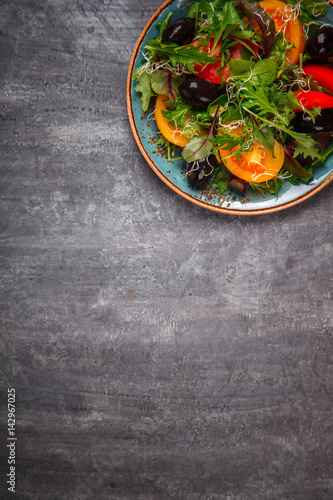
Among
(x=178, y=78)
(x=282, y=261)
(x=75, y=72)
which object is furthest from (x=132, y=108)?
(x=282, y=261)

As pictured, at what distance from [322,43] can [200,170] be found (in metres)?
0.57

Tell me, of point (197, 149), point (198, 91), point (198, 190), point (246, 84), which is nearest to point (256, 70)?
point (246, 84)

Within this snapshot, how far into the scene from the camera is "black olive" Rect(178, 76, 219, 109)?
1167 millimetres

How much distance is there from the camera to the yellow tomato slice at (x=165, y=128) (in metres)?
1.27

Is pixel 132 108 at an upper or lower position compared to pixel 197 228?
upper

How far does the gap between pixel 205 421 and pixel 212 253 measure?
2.45 ft

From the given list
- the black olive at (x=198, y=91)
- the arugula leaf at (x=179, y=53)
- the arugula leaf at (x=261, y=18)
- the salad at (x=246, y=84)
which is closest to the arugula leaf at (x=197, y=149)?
the salad at (x=246, y=84)

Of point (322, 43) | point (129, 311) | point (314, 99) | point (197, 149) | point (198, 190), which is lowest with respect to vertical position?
point (129, 311)

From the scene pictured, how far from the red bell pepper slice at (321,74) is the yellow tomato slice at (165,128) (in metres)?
0.48

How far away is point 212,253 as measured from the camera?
1.50m

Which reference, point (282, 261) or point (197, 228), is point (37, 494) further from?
point (282, 261)

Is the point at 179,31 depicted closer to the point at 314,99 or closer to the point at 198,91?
the point at 198,91

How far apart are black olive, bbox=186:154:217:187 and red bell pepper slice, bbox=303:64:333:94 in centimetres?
43

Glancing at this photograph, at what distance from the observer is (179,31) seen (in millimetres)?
1172
